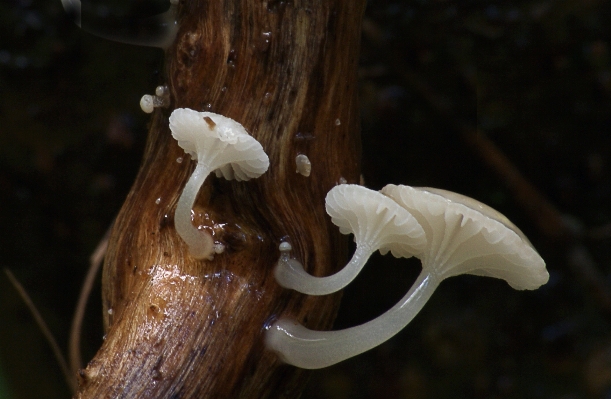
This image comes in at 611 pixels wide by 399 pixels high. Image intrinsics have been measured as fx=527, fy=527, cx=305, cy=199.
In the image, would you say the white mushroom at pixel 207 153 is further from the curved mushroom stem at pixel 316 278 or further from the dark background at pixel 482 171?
the dark background at pixel 482 171

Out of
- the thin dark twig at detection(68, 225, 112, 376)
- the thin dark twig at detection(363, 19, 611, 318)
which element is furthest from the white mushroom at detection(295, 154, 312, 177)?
the thin dark twig at detection(363, 19, 611, 318)

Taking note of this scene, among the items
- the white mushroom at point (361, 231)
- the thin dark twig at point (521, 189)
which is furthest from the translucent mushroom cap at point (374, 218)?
the thin dark twig at point (521, 189)

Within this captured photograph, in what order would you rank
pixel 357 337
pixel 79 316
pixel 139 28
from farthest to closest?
1. pixel 79 316
2. pixel 139 28
3. pixel 357 337

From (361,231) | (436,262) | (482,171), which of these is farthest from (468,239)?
(482,171)

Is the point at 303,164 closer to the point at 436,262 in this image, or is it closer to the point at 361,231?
the point at 361,231

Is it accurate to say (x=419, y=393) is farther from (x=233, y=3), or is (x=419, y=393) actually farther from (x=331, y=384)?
(x=233, y=3)

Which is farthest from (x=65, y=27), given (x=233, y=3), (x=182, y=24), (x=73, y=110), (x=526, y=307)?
(x=526, y=307)
